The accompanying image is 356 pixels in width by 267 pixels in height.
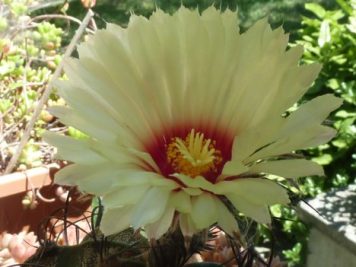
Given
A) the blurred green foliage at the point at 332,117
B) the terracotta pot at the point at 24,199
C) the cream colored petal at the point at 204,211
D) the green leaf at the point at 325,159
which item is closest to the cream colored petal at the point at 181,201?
the cream colored petal at the point at 204,211

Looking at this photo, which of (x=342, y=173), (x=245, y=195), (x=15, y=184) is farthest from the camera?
(x=342, y=173)

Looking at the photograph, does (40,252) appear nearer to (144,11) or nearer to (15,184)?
(15,184)

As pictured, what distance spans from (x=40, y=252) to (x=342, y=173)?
1.27 m

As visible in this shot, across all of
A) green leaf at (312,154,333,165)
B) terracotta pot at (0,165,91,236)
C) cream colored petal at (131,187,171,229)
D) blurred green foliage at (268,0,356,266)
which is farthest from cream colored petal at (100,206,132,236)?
green leaf at (312,154,333,165)

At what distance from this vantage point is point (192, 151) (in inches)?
18.0

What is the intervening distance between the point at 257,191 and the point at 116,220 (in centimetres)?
8

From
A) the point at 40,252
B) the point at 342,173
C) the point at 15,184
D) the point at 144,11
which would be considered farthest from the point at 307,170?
the point at 144,11

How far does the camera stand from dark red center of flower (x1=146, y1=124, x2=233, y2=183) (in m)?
0.45

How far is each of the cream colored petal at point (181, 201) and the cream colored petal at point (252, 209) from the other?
3cm

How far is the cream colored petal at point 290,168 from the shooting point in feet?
1.26

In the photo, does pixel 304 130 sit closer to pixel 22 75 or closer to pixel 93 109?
pixel 93 109

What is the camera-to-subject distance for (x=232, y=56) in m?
0.42

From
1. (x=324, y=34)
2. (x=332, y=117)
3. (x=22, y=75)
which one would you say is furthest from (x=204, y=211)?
(x=324, y=34)

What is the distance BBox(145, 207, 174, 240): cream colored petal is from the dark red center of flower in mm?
74
